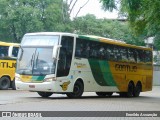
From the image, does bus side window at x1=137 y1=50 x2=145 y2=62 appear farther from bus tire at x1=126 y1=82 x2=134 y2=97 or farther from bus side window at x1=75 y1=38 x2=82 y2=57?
bus side window at x1=75 y1=38 x2=82 y2=57

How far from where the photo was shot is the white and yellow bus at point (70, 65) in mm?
21562

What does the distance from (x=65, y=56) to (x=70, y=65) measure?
1.76ft

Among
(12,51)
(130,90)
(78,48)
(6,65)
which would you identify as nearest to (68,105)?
(78,48)

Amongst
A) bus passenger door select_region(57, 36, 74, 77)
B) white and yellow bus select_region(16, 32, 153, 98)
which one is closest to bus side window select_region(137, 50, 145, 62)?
white and yellow bus select_region(16, 32, 153, 98)

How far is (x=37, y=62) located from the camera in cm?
2175

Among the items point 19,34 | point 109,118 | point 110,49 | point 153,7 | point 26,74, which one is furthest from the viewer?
point 19,34

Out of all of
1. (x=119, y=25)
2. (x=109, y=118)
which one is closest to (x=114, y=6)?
(x=109, y=118)

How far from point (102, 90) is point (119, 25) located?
105ft

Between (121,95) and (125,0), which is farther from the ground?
(125,0)

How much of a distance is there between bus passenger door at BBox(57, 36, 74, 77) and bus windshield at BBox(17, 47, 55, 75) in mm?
454

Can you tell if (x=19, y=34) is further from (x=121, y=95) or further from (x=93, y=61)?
(x=93, y=61)

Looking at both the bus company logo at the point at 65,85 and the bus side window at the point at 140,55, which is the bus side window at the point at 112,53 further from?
the bus company logo at the point at 65,85

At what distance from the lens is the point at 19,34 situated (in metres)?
44.6

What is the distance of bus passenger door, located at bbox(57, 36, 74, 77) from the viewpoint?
2178 cm
